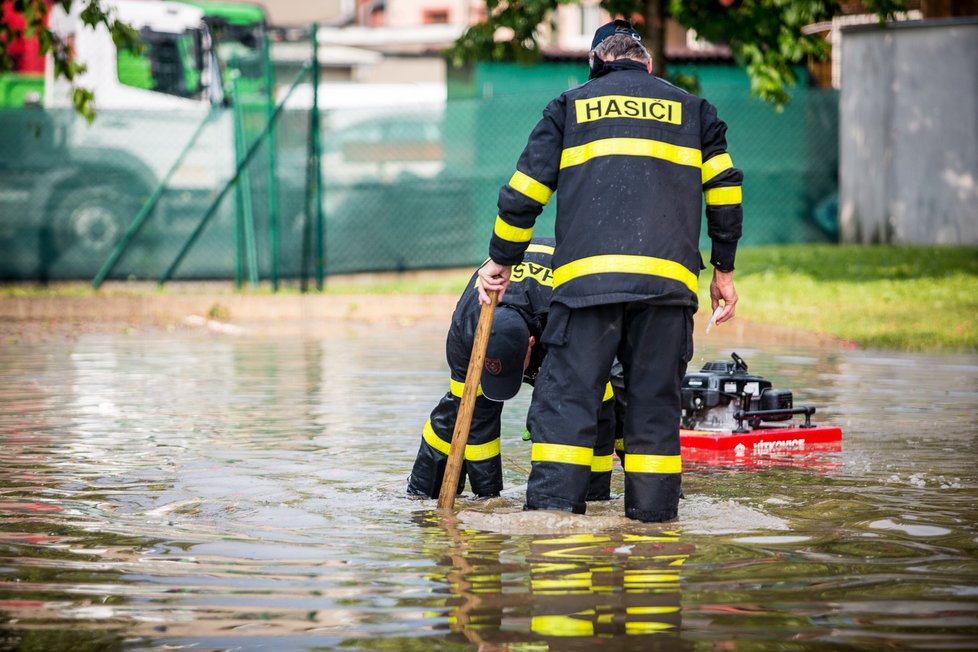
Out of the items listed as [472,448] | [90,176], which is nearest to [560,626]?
[472,448]

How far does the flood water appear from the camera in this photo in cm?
431

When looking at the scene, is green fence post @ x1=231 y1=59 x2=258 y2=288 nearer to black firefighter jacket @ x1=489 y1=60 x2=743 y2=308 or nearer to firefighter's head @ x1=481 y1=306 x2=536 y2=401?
firefighter's head @ x1=481 y1=306 x2=536 y2=401

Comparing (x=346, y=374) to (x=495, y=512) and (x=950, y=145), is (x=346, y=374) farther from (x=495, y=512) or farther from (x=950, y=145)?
(x=950, y=145)

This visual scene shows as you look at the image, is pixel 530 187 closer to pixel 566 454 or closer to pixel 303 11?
pixel 566 454

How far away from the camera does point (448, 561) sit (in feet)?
17.0

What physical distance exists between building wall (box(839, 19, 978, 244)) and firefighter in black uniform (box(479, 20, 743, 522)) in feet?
49.1

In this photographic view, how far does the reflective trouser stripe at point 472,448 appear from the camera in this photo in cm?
649

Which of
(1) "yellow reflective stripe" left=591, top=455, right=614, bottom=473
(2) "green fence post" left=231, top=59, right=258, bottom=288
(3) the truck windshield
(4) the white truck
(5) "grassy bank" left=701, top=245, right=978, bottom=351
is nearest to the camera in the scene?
(1) "yellow reflective stripe" left=591, top=455, right=614, bottom=473

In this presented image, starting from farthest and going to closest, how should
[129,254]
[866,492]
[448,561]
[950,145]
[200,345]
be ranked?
[950,145] → [129,254] → [200,345] → [866,492] → [448,561]

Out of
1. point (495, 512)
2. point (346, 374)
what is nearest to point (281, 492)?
point (495, 512)

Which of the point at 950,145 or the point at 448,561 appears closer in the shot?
the point at 448,561

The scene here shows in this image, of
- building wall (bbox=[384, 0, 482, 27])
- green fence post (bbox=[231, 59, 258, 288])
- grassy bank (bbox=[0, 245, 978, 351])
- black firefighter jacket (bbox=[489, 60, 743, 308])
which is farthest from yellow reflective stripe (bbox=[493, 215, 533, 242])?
building wall (bbox=[384, 0, 482, 27])

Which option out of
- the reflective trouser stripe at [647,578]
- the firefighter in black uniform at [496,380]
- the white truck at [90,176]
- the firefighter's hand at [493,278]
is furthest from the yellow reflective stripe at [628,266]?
the white truck at [90,176]

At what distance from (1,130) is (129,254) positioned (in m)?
2.06
